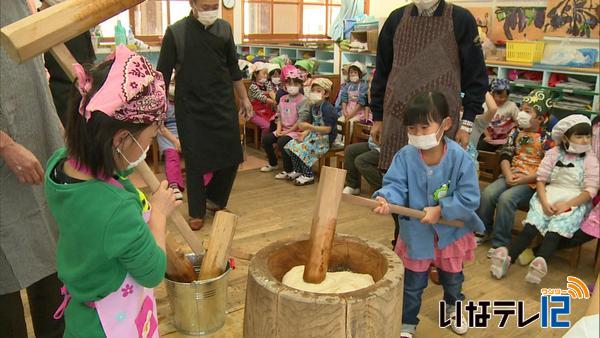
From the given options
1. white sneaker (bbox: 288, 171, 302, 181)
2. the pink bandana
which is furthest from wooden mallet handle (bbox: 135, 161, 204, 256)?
white sneaker (bbox: 288, 171, 302, 181)

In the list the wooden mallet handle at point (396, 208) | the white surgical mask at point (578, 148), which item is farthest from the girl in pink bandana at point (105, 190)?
the white surgical mask at point (578, 148)

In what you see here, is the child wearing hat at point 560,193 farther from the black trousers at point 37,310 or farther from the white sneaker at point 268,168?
the white sneaker at point 268,168

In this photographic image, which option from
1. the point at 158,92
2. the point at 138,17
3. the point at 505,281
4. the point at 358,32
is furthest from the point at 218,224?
the point at 138,17

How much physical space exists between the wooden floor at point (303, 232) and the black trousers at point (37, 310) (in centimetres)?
56

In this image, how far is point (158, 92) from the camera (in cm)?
131

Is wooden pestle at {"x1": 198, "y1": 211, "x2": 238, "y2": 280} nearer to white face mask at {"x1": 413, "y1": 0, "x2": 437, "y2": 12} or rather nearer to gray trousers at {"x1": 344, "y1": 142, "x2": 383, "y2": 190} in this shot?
white face mask at {"x1": 413, "y1": 0, "x2": 437, "y2": 12}

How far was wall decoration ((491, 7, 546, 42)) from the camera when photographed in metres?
4.60

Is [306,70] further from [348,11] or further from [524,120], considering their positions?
[524,120]

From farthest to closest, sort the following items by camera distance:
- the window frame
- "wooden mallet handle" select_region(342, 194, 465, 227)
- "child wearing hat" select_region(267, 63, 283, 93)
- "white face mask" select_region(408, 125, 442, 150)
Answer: the window frame → "child wearing hat" select_region(267, 63, 283, 93) → "white face mask" select_region(408, 125, 442, 150) → "wooden mallet handle" select_region(342, 194, 465, 227)

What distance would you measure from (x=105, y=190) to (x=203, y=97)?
2.23 meters

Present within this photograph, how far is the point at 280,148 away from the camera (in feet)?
16.1

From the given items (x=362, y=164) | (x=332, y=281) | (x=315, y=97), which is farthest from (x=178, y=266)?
(x=315, y=97)

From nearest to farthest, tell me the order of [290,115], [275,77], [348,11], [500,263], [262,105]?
1. [500,263]
2. [290,115]
3. [262,105]
4. [275,77]
5. [348,11]

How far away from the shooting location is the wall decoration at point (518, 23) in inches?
181
